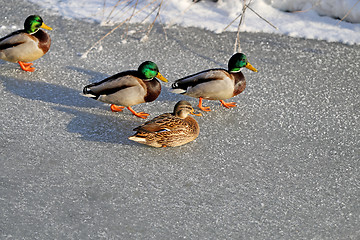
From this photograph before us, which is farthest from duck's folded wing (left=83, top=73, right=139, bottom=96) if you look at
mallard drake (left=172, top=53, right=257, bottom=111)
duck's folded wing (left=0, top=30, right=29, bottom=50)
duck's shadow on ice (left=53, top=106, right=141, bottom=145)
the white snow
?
the white snow

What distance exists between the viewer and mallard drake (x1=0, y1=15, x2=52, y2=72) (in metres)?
4.47

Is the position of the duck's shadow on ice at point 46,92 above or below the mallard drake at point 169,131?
below

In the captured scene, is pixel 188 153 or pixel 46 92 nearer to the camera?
pixel 188 153

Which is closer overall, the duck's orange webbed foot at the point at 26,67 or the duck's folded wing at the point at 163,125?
the duck's folded wing at the point at 163,125

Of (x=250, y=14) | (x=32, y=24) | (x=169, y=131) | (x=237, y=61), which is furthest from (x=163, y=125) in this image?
(x=250, y=14)

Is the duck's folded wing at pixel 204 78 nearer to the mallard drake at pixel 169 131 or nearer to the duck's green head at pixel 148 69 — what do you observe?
the duck's green head at pixel 148 69

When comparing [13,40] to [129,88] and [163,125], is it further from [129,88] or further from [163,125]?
[163,125]

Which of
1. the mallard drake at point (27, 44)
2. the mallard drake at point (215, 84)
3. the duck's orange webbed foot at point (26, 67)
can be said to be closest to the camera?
the mallard drake at point (215, 84)

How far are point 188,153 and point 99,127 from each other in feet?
2.42

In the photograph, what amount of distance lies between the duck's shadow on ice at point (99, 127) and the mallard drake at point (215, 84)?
479 mm

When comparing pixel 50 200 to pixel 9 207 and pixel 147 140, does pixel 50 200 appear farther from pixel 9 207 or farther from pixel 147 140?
pixel 147 140

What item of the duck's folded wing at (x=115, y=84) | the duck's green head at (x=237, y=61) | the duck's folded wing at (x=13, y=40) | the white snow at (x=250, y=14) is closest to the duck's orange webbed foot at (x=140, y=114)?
the duck's folded wing at (x=115, y=84)

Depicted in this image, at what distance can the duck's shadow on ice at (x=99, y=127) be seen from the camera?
376 cm

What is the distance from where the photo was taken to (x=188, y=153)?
3633 mm
